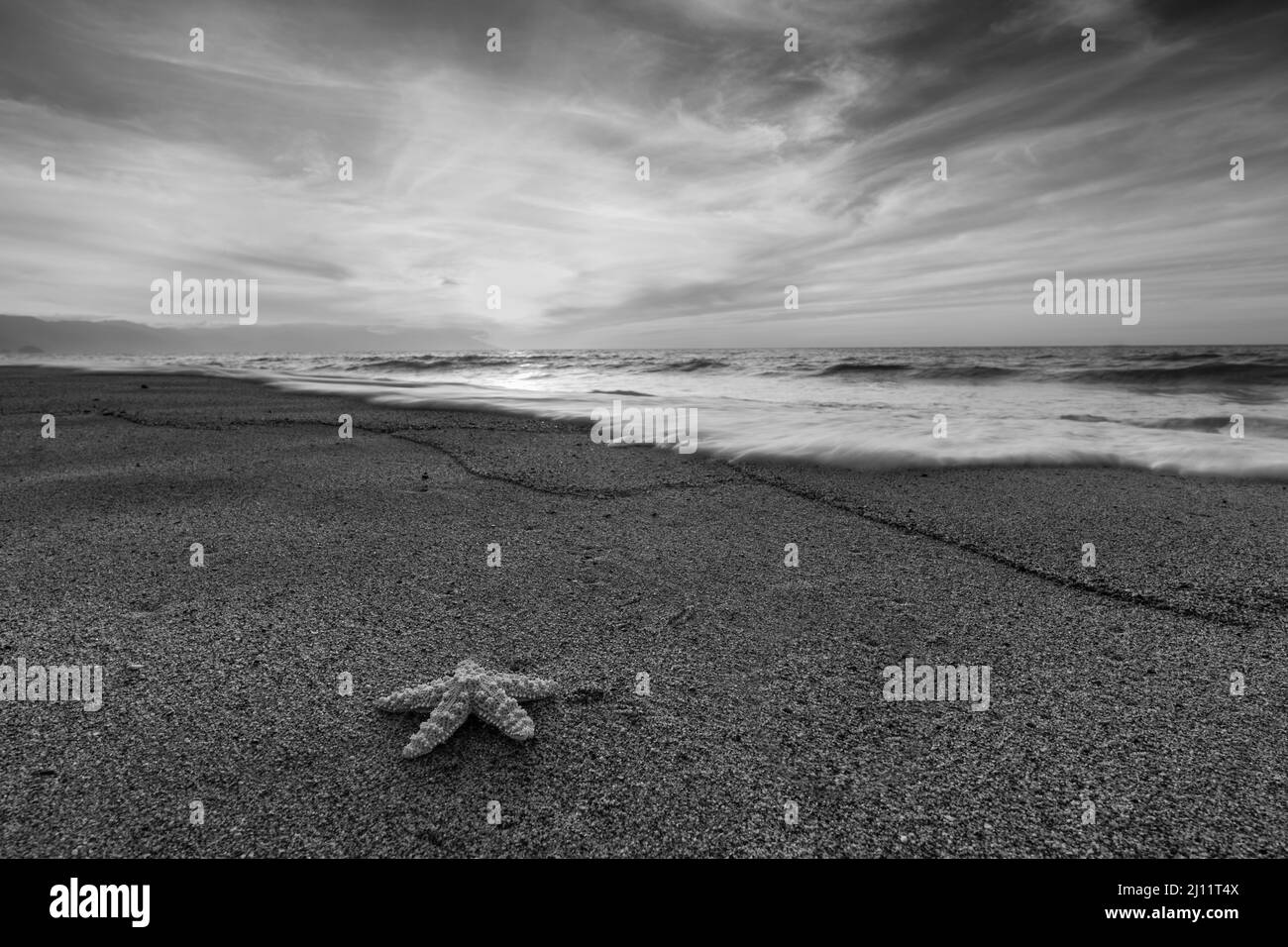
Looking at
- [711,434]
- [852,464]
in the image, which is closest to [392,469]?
[711,434]

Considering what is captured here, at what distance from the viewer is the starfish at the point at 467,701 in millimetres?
2629

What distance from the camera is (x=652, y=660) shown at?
132 inches

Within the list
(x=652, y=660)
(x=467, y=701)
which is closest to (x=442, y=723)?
(x=467, y=701)

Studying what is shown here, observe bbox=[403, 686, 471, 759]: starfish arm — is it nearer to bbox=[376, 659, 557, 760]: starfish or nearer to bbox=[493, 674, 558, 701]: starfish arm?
bbox=[376, 659, 557, 760]: starfish

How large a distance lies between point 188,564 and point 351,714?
234 cm

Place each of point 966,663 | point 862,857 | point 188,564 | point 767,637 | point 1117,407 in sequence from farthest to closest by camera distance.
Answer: point 1117,407 → point 188,564 → point 767,637 → point 966,663 → point 862,857

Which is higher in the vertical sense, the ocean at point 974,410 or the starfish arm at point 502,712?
the ocean at point 974,410

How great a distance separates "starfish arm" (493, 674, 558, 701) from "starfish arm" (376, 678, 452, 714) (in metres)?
0.23

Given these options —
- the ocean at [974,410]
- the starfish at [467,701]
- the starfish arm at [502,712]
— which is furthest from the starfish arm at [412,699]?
the ocean at [974,410]

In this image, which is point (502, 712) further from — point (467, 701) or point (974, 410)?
point (974, 410)

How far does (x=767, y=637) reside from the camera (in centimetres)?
356

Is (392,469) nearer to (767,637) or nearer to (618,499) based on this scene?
(618,499)

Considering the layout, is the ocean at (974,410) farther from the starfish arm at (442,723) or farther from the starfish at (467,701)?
the starfish arm at (442,723)

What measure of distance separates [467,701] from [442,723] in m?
0.14
